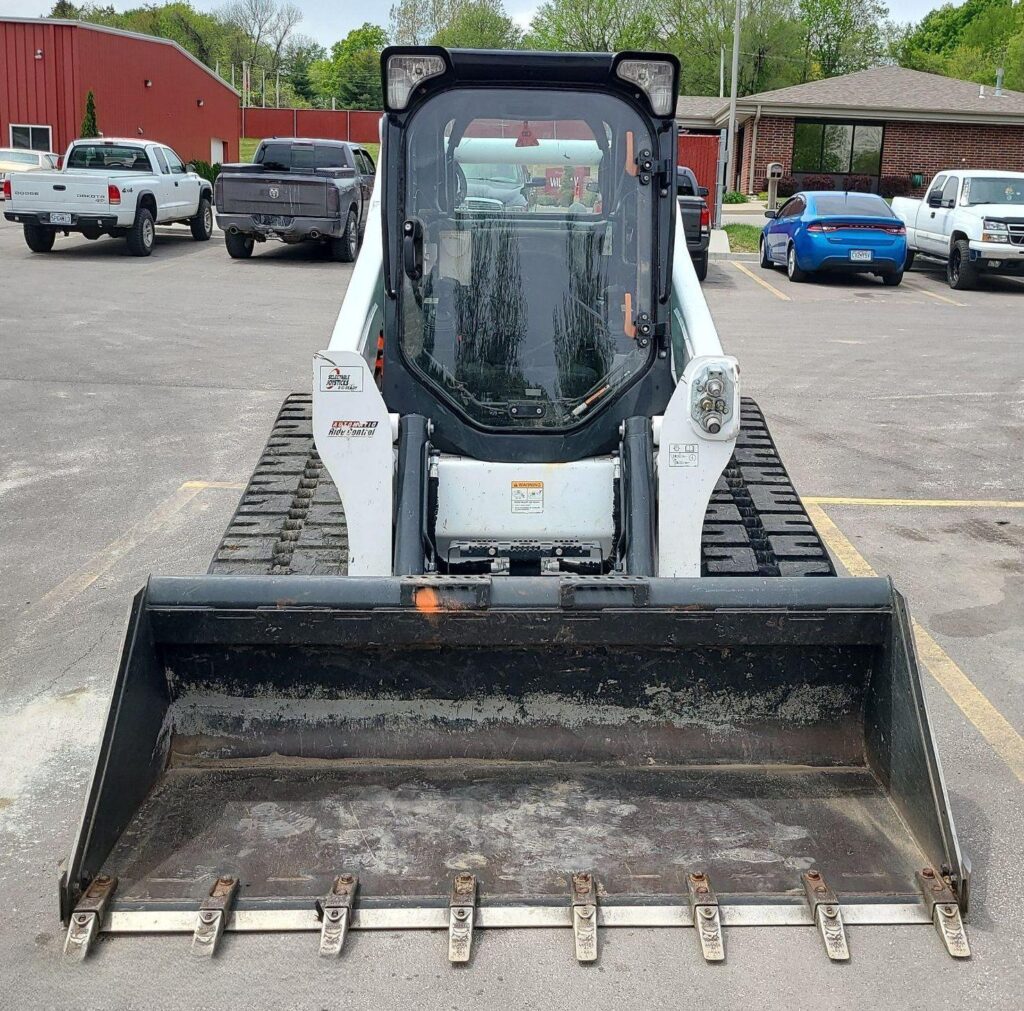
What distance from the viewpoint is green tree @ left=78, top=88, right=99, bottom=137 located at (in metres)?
36.1

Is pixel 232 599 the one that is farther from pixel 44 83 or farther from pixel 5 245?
pixel 44 83

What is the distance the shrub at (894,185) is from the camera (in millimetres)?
43062

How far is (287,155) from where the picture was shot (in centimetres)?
2289

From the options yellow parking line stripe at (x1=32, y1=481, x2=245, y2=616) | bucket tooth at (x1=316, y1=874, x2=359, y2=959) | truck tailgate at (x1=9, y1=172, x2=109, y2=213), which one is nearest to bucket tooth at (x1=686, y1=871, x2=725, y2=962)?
bucket tooth at (x1=316, y1=874, x2=359, y2=959)

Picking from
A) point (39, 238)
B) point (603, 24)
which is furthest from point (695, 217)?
point (603, 24)

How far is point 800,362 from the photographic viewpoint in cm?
1462

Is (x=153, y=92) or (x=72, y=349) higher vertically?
(x=153, y=92)

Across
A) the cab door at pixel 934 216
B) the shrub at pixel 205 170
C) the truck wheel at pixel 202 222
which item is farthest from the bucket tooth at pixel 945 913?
the shrub at pixel 205 170

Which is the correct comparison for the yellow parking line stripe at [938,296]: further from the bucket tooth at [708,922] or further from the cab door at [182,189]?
the bucket tooth at [708,922]

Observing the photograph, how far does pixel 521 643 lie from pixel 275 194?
18244mm

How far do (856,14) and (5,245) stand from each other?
77.9 m

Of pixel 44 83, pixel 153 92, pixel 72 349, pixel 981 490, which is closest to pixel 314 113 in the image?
pixel 153 92

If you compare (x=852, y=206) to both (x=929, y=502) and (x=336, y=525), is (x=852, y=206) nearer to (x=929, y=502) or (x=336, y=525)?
(x=929, y=502)

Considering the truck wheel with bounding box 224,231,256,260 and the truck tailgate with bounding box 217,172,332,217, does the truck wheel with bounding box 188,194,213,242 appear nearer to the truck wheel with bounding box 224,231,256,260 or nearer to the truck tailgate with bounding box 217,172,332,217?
the truck wheel with bounding box 224,231,256,260
